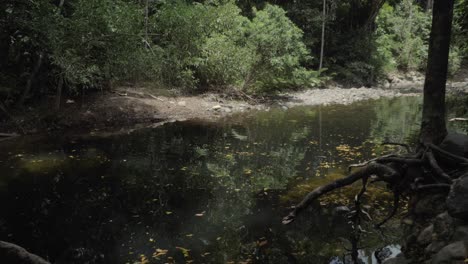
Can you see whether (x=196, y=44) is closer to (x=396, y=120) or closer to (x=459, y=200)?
(x=396, y=120)

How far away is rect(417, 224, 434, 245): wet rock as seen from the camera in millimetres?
5496

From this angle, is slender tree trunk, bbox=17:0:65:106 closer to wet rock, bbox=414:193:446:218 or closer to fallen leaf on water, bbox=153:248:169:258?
fallen leaf on water, bbox=153:248:169:258

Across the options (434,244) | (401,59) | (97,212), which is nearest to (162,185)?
(97,212)

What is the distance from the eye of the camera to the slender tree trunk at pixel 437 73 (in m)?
5.87

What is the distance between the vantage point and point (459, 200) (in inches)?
193

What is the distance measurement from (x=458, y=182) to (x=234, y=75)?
17126mm

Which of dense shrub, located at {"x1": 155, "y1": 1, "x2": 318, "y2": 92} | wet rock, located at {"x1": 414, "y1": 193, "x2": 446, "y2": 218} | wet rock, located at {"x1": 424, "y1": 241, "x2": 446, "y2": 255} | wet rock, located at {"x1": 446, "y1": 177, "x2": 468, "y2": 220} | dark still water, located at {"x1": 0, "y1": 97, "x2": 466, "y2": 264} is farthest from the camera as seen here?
dense shrub, located at {"x1": 155, "y1": 1, "x2": 318, "y2": 92}

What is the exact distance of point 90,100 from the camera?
17078 millimetres

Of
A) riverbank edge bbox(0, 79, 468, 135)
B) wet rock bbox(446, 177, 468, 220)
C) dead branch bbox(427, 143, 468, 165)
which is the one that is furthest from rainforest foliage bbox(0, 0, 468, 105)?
wet rock bbox(446, 177, 468, 220)

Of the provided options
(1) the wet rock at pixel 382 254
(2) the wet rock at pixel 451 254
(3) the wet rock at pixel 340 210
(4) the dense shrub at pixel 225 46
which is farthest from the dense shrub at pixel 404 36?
(2) the wet rock at pixel 451 254

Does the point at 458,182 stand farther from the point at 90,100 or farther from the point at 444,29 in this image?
the point at 90,100

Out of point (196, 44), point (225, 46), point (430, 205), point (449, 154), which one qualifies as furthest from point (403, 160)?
point (225, 46)

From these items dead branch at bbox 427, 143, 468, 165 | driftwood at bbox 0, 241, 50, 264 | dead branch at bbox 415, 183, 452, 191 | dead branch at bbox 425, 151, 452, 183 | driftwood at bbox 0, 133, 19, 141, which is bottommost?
driftwood at bbox 0, 133, 19, 141

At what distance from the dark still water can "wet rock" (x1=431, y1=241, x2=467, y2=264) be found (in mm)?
1252
